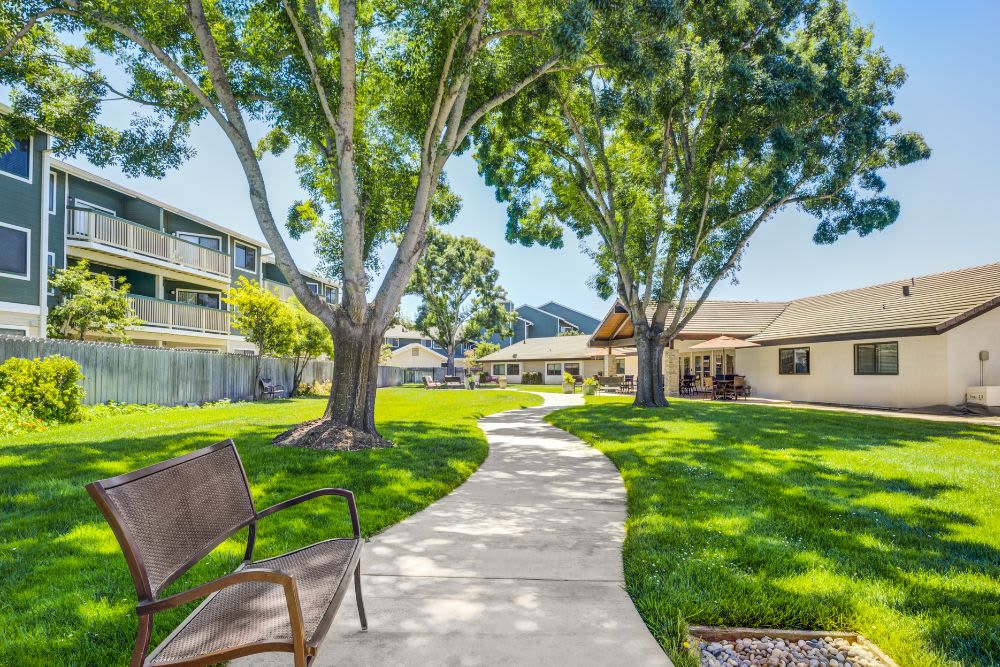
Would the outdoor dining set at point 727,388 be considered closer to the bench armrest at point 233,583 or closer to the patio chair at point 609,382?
the patio chair at point 609,382

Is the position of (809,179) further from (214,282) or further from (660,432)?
(214,282)

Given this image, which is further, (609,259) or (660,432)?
(609,259)

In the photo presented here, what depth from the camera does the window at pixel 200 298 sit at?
26.0m

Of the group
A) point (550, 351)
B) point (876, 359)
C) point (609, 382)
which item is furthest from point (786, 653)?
point (550, 351)

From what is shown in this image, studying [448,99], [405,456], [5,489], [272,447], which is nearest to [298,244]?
[448,99]

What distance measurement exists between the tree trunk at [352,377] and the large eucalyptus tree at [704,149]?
772 cm

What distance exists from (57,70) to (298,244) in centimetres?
556

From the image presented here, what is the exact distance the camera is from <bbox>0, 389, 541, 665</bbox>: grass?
267cm

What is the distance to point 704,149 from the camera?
15.6 m

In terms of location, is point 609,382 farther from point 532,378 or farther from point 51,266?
point 51,266

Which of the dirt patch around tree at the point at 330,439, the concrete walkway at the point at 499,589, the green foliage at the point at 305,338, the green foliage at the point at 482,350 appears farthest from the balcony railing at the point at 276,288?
the concrete walkway at the point at 499,589

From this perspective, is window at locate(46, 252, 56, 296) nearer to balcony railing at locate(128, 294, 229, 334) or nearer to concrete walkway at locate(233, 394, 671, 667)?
balcony railing at locate(128, 294, 229, 334)

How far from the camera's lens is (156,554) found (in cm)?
202

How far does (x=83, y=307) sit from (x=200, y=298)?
9673 mm
